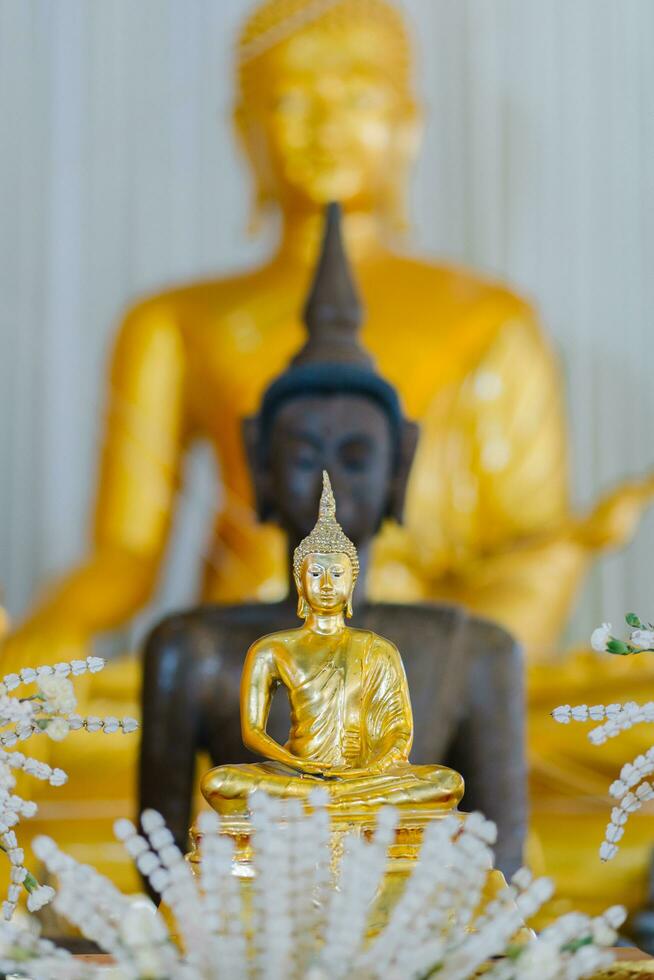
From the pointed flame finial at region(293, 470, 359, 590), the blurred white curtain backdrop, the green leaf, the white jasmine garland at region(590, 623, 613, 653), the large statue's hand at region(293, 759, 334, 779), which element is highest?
the blurred white curtain backdrop

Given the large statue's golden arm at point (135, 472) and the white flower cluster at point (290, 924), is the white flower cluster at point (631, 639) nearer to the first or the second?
the white flower cluster at point (290, 924)

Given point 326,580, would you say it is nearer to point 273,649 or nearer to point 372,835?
point 273,649

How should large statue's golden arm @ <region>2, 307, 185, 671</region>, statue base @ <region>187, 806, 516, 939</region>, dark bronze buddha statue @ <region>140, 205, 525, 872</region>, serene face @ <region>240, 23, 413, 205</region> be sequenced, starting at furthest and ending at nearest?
1. serene face @ <region>240, 23, 413, 205</region>
2. large statue's golden arm @ <region>2, 307, 185, 671</region>
3. dark bronze buddha statue @ <region>140, 205, 525, 872</region>
4. statue base @ <region>187, 806, 516, 939</region>

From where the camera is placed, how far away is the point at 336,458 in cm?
203

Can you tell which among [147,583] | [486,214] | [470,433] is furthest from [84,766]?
[486,214]

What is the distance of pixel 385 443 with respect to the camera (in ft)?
6.72

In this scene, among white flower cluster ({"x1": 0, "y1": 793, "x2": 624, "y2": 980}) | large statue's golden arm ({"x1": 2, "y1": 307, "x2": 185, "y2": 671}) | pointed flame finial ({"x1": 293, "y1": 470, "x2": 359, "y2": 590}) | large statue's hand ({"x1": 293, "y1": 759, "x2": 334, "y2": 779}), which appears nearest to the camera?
white flower cluster ({"x1": 0, "y1": 793, "x2": 624, "y2": 980})

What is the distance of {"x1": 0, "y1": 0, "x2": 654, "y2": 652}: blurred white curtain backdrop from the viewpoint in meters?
4.00

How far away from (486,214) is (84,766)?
70.9 inches

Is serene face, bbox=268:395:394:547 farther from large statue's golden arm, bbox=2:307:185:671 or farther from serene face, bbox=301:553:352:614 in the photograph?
large statue's golden arm, bbox=2:307:185:671

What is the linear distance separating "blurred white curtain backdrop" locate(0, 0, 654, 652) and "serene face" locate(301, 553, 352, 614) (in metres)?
2.36

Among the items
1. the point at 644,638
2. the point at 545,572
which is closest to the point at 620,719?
the point at 644,638

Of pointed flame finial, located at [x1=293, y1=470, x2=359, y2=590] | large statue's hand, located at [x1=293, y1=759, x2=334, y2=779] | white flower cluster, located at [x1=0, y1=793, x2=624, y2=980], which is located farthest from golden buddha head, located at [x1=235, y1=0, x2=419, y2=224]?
white flower cluster, located at [x1=0, y1=793, x2=624, y2=980]

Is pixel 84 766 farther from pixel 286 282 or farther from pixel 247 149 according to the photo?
pixel 247 149
